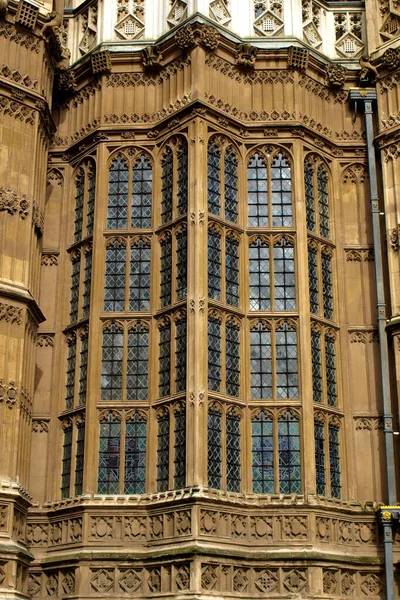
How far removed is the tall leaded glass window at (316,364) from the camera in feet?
78.7

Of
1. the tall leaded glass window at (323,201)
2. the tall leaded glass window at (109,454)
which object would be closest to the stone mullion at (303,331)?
the tall leaded glass window at (323,201)

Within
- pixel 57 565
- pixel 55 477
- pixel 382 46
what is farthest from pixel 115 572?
pixel 382 46

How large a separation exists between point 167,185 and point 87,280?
3.27 metres

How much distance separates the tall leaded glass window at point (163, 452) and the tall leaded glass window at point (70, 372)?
2.55 meters

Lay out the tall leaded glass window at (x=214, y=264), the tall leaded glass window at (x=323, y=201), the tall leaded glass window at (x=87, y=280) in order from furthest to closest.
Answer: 1. the tall leaded glass window at (x=323, y=201)
2. the tall leaded glass window at (x=87, y=280)
3. the tall leaded glass window at (x=214, y=264)

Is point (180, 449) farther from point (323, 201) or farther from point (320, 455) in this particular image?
point (323, 201)

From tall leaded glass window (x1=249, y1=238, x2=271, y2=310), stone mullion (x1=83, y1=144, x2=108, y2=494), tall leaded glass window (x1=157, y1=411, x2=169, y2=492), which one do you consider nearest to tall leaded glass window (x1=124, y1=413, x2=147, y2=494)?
tall leaded glass window (x1=157, y1=411, x2=169, y2=492)

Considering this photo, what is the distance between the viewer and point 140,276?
25062 millimetres

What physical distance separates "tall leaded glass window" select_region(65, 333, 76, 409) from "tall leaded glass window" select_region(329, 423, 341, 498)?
6.51 metres

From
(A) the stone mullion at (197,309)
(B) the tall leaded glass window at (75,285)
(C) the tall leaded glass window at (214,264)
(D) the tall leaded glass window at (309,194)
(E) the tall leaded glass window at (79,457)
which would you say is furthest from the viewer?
(D) the tall leaded glass window at (309,194)

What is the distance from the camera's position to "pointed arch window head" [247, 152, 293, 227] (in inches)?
1004

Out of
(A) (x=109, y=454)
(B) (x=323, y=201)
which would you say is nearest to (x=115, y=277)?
(A) (x=109, y=454)

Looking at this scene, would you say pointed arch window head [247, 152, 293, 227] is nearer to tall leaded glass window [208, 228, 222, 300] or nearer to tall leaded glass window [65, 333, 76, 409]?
tall leaded glass window [208, 228, 222, 300]

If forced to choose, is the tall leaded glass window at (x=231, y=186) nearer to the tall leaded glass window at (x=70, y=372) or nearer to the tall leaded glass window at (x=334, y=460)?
the tall leaded glass window at (x=70, y=372)
